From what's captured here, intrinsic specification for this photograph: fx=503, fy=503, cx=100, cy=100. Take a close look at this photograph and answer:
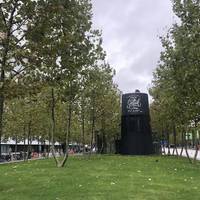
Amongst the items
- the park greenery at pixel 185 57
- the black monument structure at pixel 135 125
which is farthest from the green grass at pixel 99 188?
the black monument structure at pixel 135 125

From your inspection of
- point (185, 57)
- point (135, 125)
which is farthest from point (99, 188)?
point (135, 125)

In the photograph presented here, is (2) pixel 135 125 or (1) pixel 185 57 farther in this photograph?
(2) pixel 135 125

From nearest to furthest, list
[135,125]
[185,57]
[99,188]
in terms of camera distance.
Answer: [99,188] < [185,57] < [135,125]

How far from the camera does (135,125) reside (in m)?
48.7

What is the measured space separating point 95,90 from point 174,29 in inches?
553

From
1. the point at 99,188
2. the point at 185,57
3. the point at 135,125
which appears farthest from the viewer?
the point at 135,125

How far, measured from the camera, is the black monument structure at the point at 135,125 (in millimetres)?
48688

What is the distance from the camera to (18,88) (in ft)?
47.2

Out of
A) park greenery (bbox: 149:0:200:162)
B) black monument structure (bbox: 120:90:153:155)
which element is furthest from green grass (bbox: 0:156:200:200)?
black monument structure (bbox: 120:90:153:155)

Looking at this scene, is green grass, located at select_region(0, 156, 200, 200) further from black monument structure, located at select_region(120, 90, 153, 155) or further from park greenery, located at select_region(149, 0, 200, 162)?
black monument structure, located at select_region(120, 90, 153, 155)

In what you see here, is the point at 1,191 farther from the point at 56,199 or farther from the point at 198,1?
the point at 198,1

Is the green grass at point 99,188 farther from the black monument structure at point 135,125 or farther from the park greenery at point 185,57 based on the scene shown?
the black monument structure at point 135,125

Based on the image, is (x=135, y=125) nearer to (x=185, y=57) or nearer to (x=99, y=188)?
(x=185, y=57)

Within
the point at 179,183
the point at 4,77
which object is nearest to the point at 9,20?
the point at 4,77
